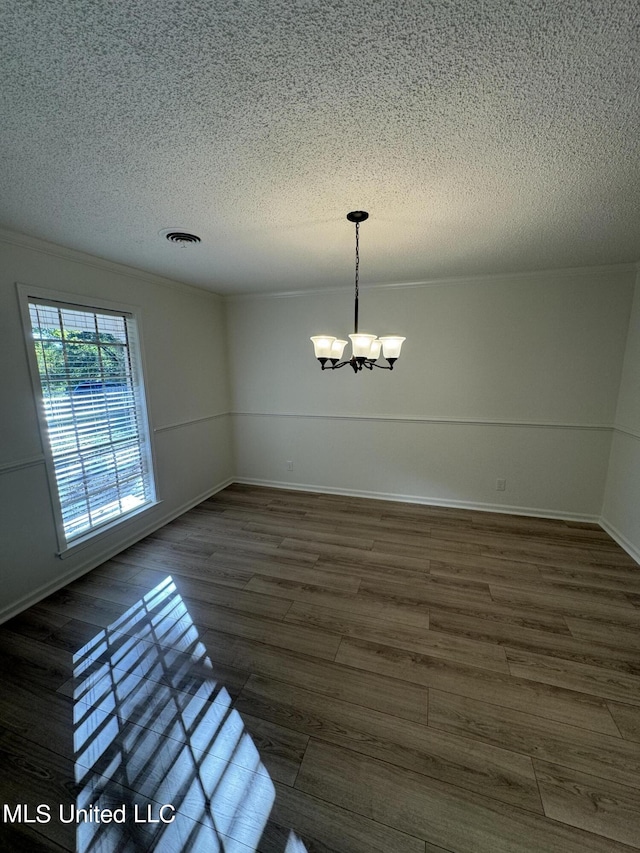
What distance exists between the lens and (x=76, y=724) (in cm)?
149

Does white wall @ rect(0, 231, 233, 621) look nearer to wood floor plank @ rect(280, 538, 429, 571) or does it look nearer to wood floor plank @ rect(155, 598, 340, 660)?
wood floor plank @ rect(155, 598, 340, 660)

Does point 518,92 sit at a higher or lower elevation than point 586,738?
higher

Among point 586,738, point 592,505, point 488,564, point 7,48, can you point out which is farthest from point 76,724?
point 592,505

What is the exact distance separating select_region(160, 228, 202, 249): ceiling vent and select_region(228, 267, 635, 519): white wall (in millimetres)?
1689

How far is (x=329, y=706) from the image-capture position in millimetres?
1556

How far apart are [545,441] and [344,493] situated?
226 centimetres

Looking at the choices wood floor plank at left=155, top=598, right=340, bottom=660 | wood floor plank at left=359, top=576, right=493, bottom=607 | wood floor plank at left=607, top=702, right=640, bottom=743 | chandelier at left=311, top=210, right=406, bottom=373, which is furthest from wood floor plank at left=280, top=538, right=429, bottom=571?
chandelier at left=311, top=210, right=406, bottom=373

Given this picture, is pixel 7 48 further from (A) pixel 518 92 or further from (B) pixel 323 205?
(A) pixel 518 92

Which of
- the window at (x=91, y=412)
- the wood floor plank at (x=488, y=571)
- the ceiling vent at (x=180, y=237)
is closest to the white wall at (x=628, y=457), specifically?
the wood floor plank at (x=488, y=571)

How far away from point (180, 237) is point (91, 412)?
1559 mm

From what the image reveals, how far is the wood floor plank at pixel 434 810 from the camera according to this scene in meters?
1.10

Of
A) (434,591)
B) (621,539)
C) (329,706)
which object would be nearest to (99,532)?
(329,706)

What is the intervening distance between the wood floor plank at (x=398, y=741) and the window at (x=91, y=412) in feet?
6.52

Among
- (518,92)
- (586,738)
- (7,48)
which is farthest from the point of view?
(586,738)
